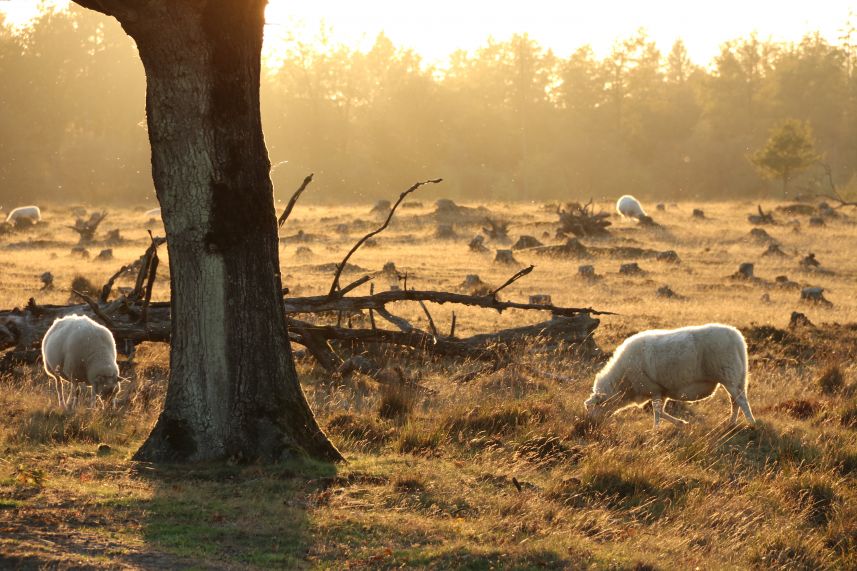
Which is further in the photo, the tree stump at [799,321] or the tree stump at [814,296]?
the tree stump at [814,296]

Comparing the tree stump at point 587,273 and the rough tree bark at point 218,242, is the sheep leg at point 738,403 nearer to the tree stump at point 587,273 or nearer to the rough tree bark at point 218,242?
the rough tree bark at point 218,242

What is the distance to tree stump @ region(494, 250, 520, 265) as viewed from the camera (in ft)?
93.8

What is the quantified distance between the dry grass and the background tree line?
53.1 m

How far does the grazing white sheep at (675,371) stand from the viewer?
36.9 ft

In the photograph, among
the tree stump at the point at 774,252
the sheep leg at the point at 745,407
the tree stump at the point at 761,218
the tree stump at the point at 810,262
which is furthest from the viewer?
the tree stump at the point at 761,218

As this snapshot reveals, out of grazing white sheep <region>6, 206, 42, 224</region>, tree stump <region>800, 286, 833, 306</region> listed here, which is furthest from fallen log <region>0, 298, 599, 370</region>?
grazing white sheep <region>6, 206, 42, 224</region>

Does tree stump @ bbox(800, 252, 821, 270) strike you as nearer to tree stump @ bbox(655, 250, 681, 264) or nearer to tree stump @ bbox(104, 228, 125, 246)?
tree stump @ bbox(655, 250, 681, 264)

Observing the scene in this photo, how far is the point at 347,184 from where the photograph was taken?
72.7 metres

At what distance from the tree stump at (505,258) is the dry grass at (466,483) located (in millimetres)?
13115

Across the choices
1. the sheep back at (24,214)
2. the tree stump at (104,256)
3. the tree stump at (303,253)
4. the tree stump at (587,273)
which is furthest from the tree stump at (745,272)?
the sheep back at (24,214)

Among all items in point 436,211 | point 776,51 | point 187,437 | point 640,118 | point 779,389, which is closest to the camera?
point 187,437

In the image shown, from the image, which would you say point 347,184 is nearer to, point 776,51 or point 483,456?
point 776,51

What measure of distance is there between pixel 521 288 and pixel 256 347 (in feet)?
52.9

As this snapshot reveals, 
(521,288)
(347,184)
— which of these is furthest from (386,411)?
(347,184)
